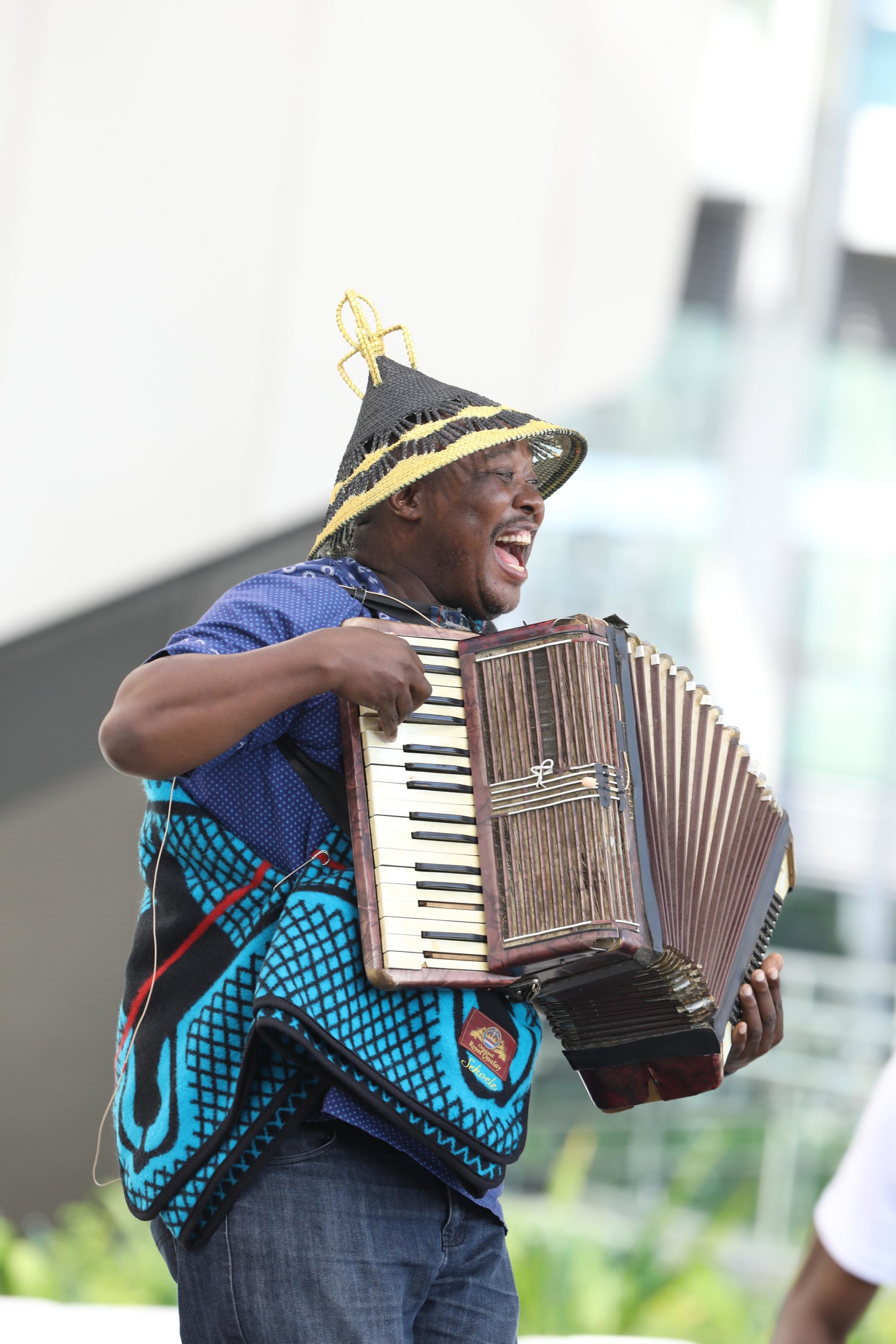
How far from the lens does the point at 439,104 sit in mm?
4801

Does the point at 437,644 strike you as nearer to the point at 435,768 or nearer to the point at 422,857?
the point at 435,768

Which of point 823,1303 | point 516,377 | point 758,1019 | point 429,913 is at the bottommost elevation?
point 823,1303

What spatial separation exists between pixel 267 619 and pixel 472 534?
0.33m

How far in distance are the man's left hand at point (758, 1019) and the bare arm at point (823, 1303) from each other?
24 centimetres

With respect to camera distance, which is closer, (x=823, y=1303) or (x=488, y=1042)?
(x=488, y=1042)

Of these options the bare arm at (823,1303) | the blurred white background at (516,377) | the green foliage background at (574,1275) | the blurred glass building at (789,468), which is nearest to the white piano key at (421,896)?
the bare arm at (823,1303)

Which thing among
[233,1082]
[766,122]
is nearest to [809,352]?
[766,122]

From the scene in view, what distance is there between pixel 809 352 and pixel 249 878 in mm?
4847

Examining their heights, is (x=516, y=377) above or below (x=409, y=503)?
above

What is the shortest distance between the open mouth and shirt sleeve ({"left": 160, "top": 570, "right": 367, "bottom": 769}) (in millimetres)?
225

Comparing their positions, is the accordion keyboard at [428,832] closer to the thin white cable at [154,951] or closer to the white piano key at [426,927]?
the white piano key at [426,927]

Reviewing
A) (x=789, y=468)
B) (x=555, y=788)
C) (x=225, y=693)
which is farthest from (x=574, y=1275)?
(x=789, y=468)

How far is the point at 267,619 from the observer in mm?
1494

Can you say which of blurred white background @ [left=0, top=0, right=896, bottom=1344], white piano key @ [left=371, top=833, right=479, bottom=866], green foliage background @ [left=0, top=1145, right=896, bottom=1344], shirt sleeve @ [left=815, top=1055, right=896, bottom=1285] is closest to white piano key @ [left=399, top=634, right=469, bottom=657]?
white piano key @ [left=371, top=833, right=479, bottom=866]
